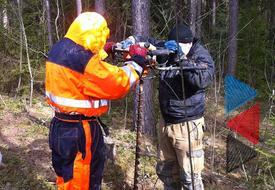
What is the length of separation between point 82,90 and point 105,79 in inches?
10.3

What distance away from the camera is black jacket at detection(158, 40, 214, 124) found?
3.91 metres

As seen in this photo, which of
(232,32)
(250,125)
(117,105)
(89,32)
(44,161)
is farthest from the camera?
(232,32)

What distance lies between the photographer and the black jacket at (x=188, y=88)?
3906 millimetres

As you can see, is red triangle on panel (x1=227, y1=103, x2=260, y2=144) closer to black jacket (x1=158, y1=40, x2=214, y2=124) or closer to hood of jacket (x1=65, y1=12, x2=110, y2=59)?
black jacket (x1=158, y1=40, x2=214, y2=124)

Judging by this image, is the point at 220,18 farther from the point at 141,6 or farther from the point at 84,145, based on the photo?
the point at 84,145

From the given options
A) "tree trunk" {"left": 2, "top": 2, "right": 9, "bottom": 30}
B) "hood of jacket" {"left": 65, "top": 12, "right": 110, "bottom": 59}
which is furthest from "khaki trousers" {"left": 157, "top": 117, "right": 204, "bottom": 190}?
"tree trunk" {"left": 2, "top": 2, "right": 9, "bottom": 30}

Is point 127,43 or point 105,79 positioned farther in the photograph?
point 127,43

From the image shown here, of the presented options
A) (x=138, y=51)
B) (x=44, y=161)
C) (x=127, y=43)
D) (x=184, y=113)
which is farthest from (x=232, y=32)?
(x=138, y=51)

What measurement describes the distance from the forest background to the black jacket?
0.57 meters

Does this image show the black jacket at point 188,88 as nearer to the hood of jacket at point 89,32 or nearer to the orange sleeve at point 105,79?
the orange sleeve at point 105,79

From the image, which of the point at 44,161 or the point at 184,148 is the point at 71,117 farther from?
the point at 44,161

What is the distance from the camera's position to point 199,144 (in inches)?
171

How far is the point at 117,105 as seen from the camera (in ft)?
33.8

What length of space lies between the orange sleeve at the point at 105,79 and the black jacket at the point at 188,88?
698 millimetres
